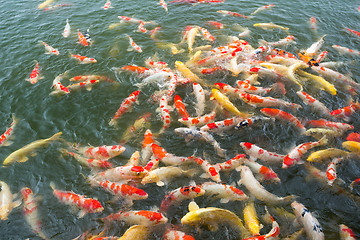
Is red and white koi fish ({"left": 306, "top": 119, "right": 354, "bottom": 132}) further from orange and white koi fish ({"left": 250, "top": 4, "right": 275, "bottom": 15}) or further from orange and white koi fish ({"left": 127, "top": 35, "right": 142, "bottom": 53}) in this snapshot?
orange and white koi fish ({"left": 250, "top": 4, "right": 275, "bottom": 15})

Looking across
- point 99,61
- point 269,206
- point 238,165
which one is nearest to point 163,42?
point 99,61

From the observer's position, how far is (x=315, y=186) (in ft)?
17.7

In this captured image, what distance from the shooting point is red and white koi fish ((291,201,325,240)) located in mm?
4504

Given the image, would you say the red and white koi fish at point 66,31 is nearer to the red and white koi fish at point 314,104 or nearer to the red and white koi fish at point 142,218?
the red and white koi fish at point 142,218

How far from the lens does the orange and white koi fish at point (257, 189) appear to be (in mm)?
5082

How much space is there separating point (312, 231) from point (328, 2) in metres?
12.7

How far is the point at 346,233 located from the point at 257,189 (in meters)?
1.67

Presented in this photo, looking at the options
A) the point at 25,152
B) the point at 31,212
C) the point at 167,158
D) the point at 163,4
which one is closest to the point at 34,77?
the point at 25,152

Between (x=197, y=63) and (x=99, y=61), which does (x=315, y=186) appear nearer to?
(x=197, y=63)

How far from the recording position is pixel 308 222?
15.2 ft

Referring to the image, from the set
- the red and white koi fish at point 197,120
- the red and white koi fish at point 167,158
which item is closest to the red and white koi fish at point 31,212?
the red and white koi fish at point 167,158

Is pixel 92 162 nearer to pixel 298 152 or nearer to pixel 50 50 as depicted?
pixel 298 152

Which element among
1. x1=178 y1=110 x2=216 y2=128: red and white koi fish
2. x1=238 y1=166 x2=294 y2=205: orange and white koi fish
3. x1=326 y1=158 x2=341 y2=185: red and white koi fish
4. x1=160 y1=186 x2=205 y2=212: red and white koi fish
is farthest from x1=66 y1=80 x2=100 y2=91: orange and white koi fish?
x1=326 y1=158 x2=341 y2=185: red and white koi fish

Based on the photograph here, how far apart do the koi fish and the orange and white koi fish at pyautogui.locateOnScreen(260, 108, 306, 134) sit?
5.76m
